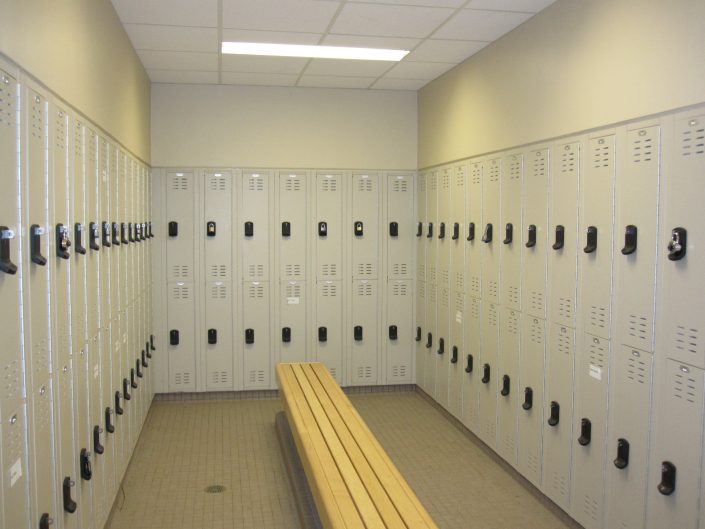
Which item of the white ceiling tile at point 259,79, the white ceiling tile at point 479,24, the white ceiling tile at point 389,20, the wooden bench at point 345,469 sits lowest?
the wooden bench at point 345,469

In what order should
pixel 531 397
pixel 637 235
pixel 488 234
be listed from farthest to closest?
1. pixel 488 234
2. pixel 531 397
3. pixel 637 235

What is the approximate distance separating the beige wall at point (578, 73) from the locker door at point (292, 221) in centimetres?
171

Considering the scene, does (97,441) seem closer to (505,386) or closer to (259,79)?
(505,386)

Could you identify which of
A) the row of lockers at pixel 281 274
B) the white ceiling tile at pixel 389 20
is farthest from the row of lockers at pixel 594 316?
the row of lockers at pixel 281 274

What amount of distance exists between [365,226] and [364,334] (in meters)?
1.14

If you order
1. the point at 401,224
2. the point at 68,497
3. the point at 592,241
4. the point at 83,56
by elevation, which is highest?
the point at 83,56

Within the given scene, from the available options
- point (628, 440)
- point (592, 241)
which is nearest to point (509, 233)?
point (592, 241)

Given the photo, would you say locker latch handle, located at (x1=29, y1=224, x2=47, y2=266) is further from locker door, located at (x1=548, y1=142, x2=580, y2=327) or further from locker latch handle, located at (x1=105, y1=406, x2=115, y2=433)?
locker door, located at (x1=548, y1=142, x2=580, y2=327)

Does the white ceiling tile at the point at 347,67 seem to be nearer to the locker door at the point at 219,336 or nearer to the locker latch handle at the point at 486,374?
the locker door at the point at 219,336

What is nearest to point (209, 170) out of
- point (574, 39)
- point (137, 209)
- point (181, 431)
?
point (137, 209)

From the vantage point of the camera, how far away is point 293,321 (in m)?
6.79

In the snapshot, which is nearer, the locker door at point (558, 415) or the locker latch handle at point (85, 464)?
the locker latch handle at point (85, 464)

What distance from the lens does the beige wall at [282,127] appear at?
255 inches

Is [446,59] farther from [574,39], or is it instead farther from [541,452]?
Answer: [541,452]
